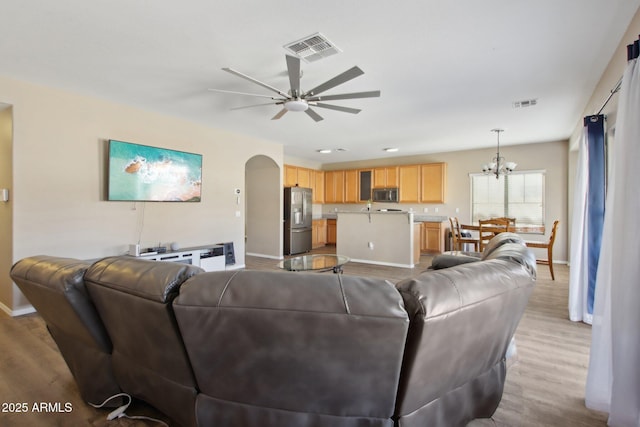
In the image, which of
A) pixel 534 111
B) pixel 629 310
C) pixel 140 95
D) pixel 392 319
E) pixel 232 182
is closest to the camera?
pixel 392 319

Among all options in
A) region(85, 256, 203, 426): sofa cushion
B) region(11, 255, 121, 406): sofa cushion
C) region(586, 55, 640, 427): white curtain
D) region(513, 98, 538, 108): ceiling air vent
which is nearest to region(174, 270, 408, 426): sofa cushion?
region(85, 256, 203, 426): sofa cushion

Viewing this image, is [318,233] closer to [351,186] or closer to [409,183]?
[351,186]

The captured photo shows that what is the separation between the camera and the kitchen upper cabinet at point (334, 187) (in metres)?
8.98

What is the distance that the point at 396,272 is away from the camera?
5.38 metres

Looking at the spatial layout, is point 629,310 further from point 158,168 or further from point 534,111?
point 158,168

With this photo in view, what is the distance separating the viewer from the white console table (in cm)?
423

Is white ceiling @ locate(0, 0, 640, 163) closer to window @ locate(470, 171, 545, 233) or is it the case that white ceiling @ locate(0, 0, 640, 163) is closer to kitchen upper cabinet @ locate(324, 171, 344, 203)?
window @ locate(470, 171, 545, 233)

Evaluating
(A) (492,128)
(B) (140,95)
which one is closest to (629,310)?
(A) (492,128)

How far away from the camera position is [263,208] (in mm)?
7094

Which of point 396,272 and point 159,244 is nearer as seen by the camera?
point 159,244

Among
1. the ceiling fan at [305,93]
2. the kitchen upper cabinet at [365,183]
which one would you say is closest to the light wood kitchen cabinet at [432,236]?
the kitchen upper cabinet at [365,183]

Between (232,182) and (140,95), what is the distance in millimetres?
2169

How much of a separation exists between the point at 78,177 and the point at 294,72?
3.08 m

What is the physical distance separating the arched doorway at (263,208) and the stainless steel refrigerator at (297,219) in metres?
0.46
